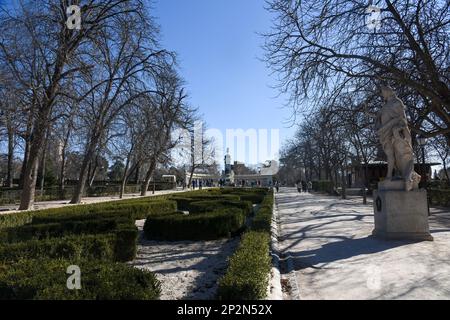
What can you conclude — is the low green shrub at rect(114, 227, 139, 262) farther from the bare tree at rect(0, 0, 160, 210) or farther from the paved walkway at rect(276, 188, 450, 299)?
the bare tree at rect(0, 0, 160, 210)

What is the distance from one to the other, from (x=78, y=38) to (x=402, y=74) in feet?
48.0

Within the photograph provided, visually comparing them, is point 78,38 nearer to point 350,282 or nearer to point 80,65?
point 80,65

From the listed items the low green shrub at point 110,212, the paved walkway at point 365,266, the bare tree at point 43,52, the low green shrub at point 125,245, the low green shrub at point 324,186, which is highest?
the bare tree at point 43,52

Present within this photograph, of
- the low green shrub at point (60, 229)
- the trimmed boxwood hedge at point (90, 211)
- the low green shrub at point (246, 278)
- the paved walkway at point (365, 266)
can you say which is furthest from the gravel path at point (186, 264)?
the trimmed boxwood hedge at point (90, 211)

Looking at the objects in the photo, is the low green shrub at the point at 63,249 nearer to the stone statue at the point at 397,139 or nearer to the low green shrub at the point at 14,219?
the low green shrub at the point at 14,219

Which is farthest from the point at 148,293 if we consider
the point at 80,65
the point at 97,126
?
the point at 97,126

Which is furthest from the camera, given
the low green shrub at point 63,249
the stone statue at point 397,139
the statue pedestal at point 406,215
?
the stone statue at point 397,139

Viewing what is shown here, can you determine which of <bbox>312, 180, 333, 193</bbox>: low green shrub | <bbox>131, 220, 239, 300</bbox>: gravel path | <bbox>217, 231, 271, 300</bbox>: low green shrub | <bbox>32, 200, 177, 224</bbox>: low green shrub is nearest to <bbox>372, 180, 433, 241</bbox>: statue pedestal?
<bbox>131, 220, 239, 300</bbox>: gravel path

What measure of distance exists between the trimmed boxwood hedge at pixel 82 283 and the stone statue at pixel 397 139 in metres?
8.05

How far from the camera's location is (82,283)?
15.9 ft

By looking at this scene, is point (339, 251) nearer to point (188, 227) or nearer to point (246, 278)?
point (188, 227)

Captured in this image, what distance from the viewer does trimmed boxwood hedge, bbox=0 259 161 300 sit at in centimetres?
448

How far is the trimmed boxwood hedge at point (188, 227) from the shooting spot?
39.5 feet

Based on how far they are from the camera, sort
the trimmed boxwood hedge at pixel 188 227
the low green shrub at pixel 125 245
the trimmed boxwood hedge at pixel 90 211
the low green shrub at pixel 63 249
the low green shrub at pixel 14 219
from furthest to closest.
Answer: the trimmed boxwood hedge at pixel 90 211
the low green shrub at pixel 14 219
the trimmed boxwood hedge at pixel 188 227
the low green shrub at pixel 125 245
the low green shrub at pixel 63 249
